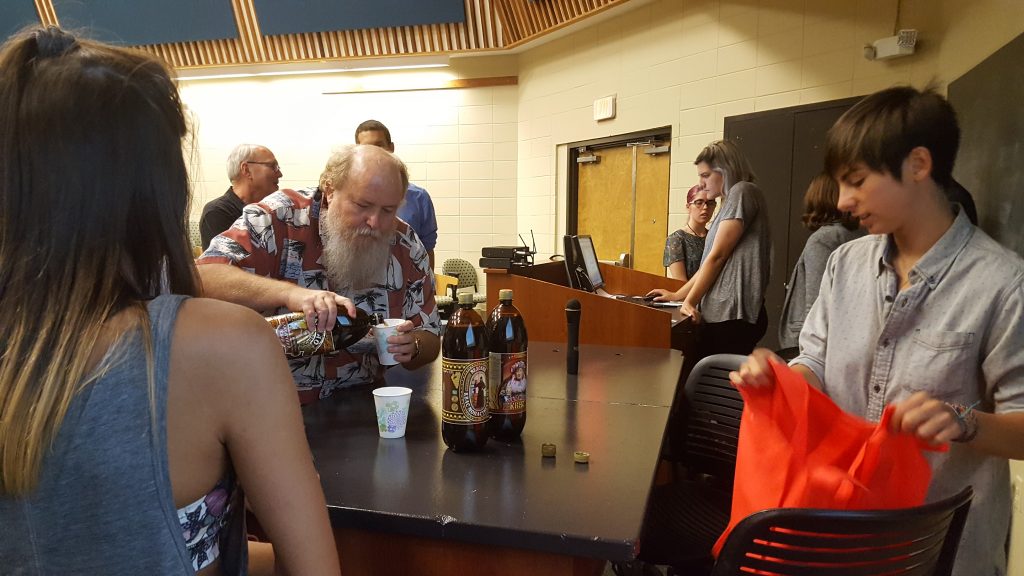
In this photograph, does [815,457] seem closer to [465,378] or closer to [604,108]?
[465,378]

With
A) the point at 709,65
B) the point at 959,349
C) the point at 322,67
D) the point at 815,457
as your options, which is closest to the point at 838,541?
the point at 815,457

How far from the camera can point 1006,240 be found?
231cm

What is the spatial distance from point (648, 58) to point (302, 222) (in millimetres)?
3974

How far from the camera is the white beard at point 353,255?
71.9 inches

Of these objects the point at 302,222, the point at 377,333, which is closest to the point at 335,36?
the point at 302,222

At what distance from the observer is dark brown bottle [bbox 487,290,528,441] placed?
1.33 meters

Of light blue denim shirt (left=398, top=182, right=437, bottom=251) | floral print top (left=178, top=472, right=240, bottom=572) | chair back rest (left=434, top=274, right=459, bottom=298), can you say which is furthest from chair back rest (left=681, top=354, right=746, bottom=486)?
chair back rest (left=434, top=274, right=459, bottom=298)

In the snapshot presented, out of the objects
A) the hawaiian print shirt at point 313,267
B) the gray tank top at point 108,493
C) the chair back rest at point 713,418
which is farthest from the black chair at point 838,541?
the hawaiian print shirt at point 313,267

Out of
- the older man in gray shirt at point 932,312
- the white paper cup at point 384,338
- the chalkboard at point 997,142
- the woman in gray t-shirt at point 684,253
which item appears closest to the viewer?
the older man in gray shirt at point 932,312

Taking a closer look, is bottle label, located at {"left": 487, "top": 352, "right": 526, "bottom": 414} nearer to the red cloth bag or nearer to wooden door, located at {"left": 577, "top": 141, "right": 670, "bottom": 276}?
the red cloth bag

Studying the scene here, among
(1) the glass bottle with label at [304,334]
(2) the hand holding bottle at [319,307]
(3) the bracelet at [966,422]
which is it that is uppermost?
(2) the hand holding bottle at [319,307]

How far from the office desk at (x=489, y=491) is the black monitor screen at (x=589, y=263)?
1.89 m

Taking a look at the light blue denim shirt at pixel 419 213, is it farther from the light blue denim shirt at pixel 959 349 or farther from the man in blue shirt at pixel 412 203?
the light blue denim shirt at pixel 959 349

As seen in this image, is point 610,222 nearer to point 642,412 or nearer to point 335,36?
point 335,36
